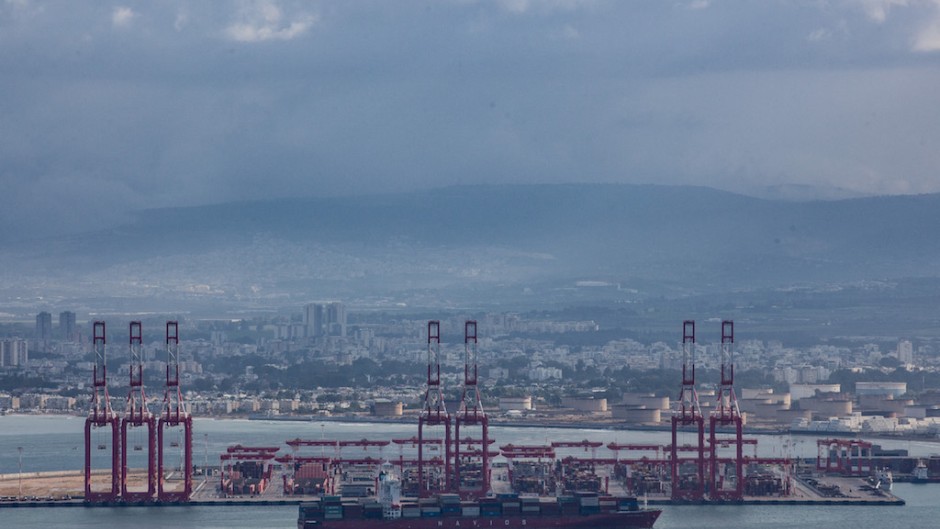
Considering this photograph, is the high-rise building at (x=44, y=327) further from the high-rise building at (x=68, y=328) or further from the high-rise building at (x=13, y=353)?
the high-rise building at (x=13, y=353)

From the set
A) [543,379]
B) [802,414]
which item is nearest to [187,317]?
[543,379]

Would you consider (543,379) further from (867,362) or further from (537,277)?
(537,277)

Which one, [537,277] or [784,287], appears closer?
[784,287]

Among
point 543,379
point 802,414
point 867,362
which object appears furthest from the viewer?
point 867,362

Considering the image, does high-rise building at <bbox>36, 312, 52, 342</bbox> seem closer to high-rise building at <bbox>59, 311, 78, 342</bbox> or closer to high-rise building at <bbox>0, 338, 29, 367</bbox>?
high-rise building at <bbox>59, 311, 78, 342</bbox>

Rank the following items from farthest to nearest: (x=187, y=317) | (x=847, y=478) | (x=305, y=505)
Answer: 1. (x=187, y=317)
2. (x=847, y=478)
3. (x=305, y=505)

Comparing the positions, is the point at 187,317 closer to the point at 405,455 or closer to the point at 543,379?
the point at 543,379

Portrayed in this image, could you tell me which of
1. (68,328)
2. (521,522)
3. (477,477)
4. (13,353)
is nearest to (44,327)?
(68,328)

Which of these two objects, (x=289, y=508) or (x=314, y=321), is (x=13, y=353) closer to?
(x=314, y=321)
